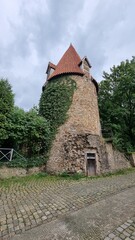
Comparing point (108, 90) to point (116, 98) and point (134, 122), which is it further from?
point (134, 122)

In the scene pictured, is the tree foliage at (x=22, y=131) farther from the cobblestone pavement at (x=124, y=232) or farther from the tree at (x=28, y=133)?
the cobblestone pavement at (x=124, y=232)

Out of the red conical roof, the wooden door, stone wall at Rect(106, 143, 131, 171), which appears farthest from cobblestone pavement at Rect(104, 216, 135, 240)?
the red conical roof

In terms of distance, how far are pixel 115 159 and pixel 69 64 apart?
11.0 meters

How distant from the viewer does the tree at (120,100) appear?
62.4ft

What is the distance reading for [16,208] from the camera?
4.70 metres

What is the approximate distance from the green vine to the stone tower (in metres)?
0.45

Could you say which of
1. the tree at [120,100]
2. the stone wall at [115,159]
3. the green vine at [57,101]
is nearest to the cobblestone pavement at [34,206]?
the stone wall at [115,159]

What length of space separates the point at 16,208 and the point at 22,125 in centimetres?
670

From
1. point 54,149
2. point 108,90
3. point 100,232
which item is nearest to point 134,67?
point 108,90

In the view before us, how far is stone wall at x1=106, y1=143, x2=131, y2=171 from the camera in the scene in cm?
1242

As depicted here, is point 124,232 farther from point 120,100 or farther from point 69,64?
point 120,100

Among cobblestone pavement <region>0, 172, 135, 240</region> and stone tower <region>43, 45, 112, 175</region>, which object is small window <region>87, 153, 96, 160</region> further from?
cobblestone pavement <region>0, 172, 135, 240</region>

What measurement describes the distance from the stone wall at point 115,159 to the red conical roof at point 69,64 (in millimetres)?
7941

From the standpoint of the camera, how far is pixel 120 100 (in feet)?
67.4
